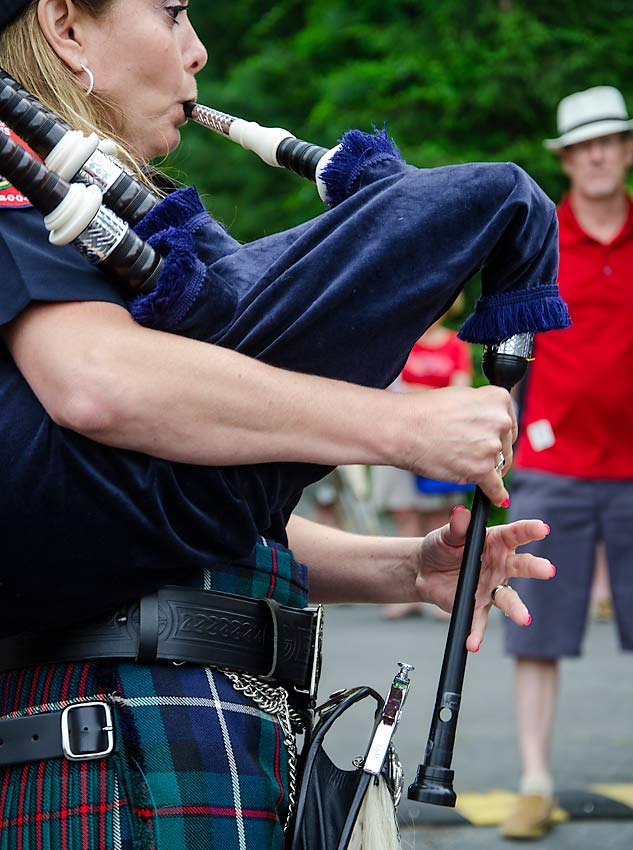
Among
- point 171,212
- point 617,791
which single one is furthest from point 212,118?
point 617,791

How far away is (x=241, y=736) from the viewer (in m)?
1.66

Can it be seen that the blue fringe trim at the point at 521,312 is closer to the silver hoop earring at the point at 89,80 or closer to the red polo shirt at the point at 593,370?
the silver hoop earring at the point at 89,80

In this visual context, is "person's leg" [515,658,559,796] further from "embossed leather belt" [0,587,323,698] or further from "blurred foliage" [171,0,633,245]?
"blurred foliage" [171,0,633,245]

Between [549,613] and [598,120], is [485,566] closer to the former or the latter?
[549,613]

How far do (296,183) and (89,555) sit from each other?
1537 cm

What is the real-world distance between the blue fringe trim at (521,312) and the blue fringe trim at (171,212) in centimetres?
39

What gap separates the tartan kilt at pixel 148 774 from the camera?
1575 mm

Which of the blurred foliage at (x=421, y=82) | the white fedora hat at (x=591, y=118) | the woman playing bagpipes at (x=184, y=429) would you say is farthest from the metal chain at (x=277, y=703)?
the blurred foliage at (x=421, y=82)

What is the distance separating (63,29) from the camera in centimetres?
171

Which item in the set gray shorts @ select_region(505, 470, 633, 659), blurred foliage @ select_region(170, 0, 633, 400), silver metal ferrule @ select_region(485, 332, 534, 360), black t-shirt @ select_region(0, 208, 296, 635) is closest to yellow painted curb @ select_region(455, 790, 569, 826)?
gray shorts @ select_region(505, 470, 633, 659)

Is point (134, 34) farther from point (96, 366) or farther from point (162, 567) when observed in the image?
point (162, 567)

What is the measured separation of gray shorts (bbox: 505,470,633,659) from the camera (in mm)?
4539

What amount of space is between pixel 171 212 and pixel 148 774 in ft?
2.24

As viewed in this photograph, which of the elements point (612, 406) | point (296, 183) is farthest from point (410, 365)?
point (296, 183)
